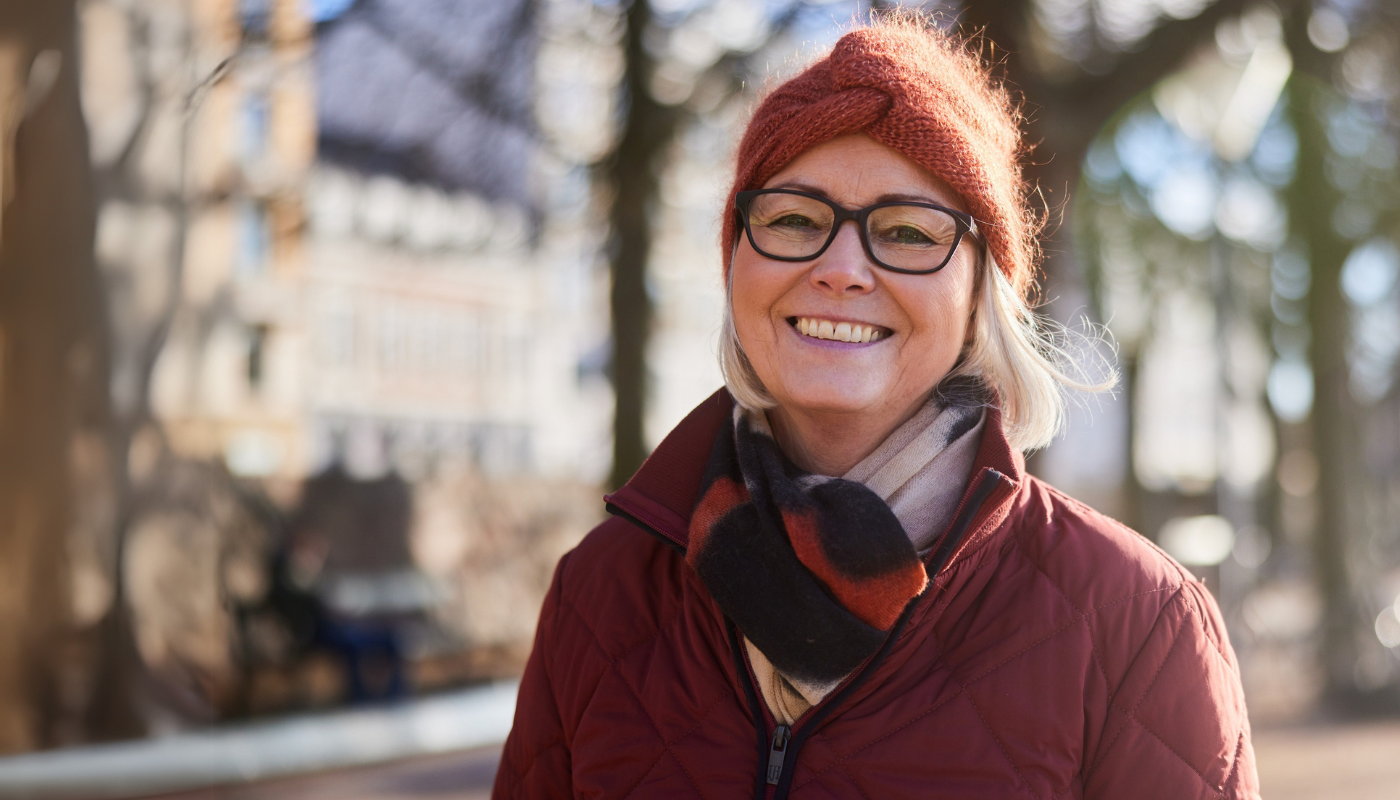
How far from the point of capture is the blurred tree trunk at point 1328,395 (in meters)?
9.06

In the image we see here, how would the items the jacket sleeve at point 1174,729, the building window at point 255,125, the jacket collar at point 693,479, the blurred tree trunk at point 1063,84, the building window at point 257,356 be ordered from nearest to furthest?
the jacket sleeve at point 1174,729 < the jacket collar at point 693,479 < the blurred tree trunk at point 1063,84 < the building window at point 255,125 < the building window at point 257,356

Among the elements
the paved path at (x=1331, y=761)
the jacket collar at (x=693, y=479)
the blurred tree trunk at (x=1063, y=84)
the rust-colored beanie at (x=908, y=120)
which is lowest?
the paved path at (x=1331, y=761)

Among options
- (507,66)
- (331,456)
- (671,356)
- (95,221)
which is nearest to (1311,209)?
(671,356)

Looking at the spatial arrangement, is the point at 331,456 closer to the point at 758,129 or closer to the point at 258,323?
the point at 258,323

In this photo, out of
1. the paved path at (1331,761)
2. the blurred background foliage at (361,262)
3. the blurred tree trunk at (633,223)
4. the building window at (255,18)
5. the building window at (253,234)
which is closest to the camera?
the building window at (255,18)

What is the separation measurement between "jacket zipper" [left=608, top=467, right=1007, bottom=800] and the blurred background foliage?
3087 millimetres

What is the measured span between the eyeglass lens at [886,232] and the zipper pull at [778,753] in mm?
673

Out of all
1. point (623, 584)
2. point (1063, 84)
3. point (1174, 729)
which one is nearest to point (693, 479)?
point (623, 584)

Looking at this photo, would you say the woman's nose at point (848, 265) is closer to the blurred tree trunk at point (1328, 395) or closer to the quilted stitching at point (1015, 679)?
the quilted stitching at point (1015, 679)

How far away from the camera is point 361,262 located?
677 centimetres

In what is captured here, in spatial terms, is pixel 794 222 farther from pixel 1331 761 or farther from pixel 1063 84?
pixel 1331 761

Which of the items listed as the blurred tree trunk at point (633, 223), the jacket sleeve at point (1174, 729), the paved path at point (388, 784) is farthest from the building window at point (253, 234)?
the jacket sleeve at point (1174, 729)

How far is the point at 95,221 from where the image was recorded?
602 cm

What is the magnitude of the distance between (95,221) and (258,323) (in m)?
1.48
